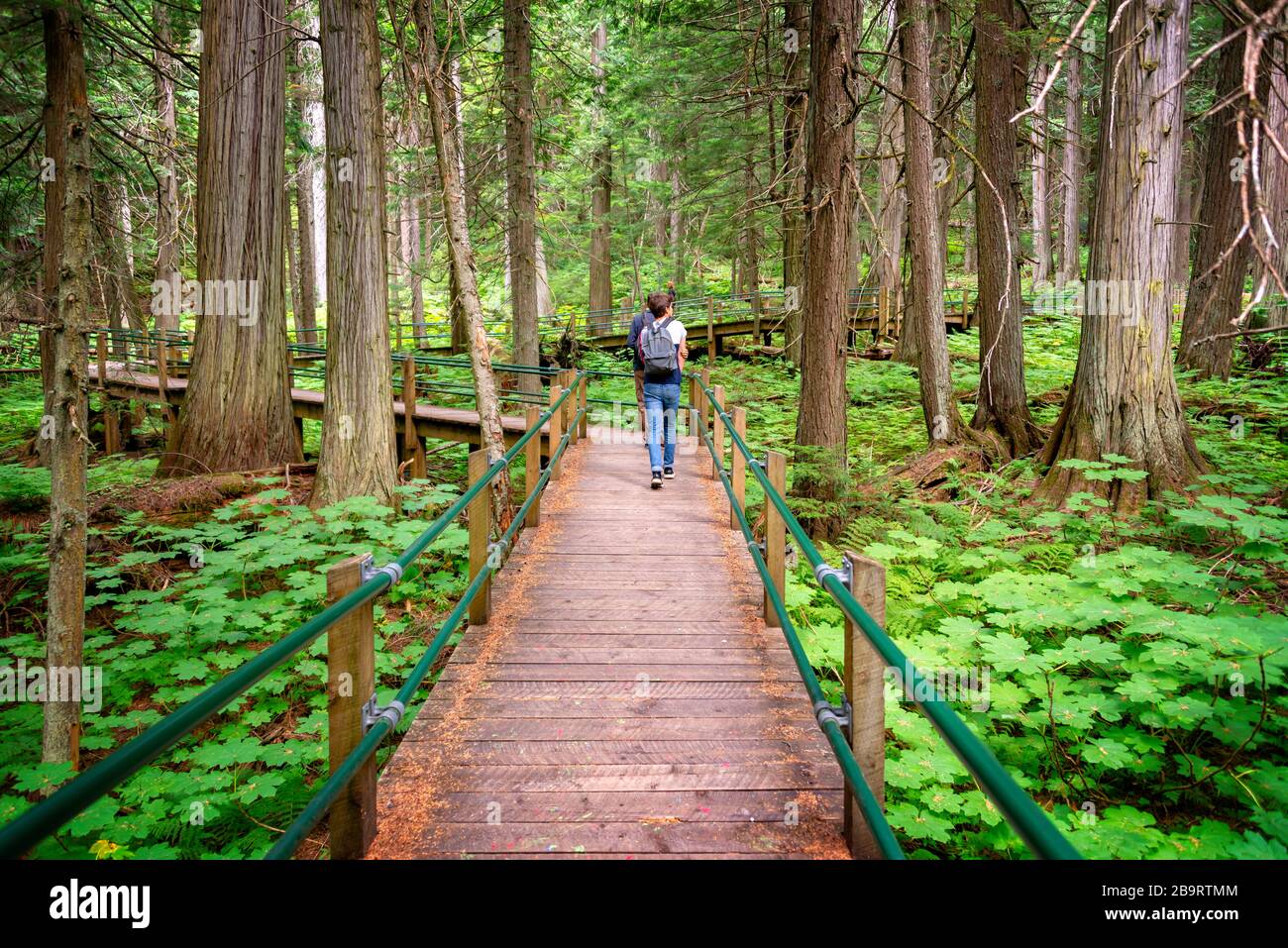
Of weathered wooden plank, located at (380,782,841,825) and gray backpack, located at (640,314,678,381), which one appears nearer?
weathered wooden plank, located at (380,782,841,825)

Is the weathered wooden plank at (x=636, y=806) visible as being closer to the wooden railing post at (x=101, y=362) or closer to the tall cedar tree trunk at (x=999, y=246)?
the tall cedar tree trunk at (x=999, y=246)

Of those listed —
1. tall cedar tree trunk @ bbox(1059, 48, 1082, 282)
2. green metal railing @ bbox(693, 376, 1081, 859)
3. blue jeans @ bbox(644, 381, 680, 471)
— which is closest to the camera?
green metal railing @ bbox(693, 376, 1081, 859)

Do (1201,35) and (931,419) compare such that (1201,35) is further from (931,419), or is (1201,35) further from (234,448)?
(234,448)

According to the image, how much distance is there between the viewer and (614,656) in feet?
14.9

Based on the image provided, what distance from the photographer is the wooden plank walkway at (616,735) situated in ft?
9.38

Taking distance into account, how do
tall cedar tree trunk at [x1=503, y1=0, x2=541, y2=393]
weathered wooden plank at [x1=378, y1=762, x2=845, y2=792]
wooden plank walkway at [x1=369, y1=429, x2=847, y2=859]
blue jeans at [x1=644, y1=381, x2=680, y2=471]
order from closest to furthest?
wooden plank walkway at [x1=369, y1=429, x2=847, y2=859] → weathered wooden plank at [x1=378, y1=762, x2=845, y2=792] → blue jeans at [x1=644, y1=381, x2=680, y2=471] → tall cedar tree trunk at [x1=503, y1=0, x2=541, y2=393]

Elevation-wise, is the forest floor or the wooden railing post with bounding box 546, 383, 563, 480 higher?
the wooden railing post with bounding box 546, 383, 563, 480

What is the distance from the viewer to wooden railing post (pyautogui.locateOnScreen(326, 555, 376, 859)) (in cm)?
264

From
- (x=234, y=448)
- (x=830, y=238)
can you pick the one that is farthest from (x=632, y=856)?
(x=234, y=448)

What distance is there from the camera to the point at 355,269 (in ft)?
28.8

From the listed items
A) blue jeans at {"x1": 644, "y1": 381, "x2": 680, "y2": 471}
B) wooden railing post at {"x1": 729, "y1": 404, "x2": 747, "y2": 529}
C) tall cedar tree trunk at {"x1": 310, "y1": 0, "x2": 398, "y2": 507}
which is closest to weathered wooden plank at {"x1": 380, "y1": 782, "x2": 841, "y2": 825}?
wooden railing post at {"x1": 729, "y1": 404, "x2": 747, "y2": 529}

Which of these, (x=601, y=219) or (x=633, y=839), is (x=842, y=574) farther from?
(x=601, y=219)

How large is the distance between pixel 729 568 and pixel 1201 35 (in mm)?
25648

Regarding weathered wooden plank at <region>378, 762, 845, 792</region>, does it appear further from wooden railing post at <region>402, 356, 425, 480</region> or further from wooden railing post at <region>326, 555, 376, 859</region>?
wooden railing post at <region>402, 356, 425, 480</region>
